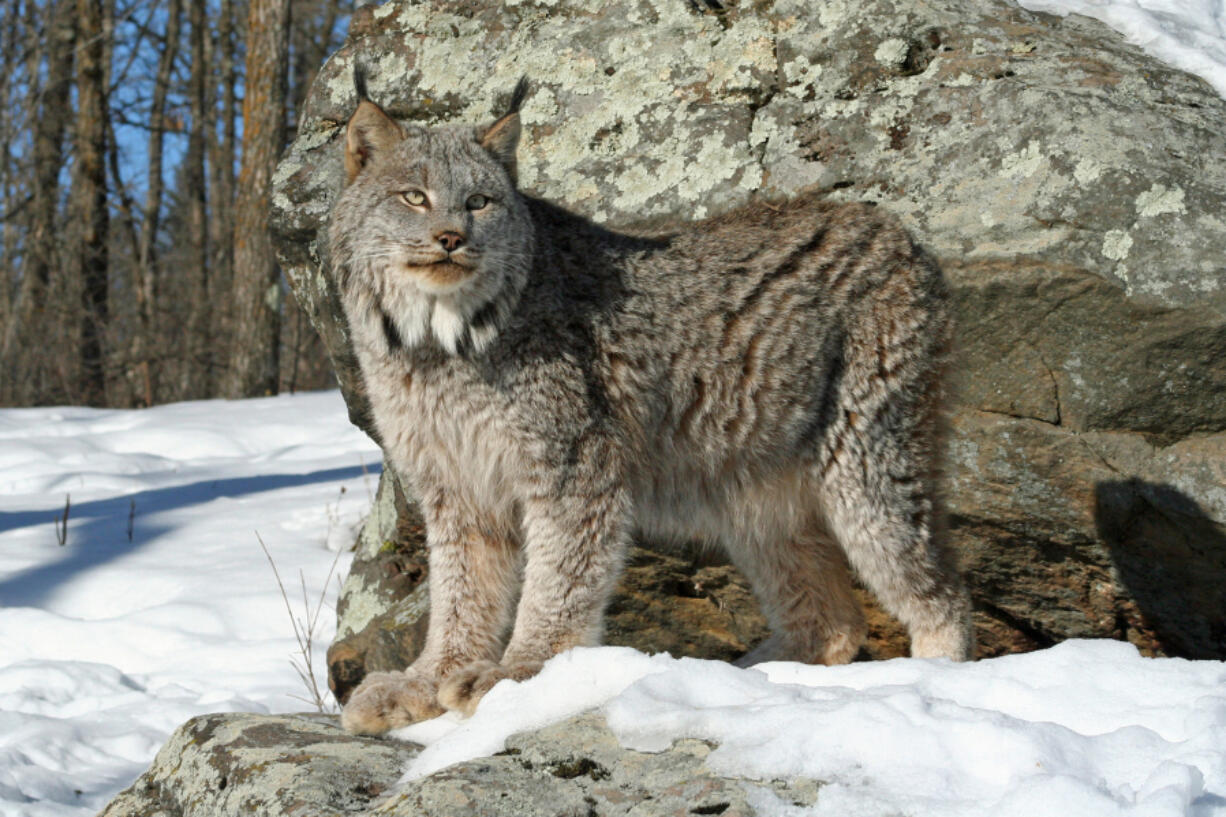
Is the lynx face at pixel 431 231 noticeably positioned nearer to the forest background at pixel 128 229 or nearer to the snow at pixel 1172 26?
the snow at pixel 1172 26

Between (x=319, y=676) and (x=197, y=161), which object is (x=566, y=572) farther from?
(x=197, y=161)

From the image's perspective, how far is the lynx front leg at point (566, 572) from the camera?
3.43 metres

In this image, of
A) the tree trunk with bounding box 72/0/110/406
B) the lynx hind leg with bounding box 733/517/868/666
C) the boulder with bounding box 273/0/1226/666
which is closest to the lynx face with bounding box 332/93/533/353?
the boulder with bounding box 273/0/1226/666

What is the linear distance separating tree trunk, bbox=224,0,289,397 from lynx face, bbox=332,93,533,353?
5.45 metres

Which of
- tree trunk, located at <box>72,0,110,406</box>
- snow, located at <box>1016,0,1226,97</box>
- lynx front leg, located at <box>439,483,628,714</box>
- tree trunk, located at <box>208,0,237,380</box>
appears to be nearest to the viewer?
lynx front leg, located at <box>439,483,628,714</box>

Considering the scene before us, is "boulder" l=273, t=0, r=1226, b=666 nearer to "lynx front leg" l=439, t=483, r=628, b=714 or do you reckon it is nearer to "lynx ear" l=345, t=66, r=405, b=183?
"lynx ear" l=345, t=66, r=405, b=183

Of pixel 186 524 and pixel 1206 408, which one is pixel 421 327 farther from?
pixel 186 524

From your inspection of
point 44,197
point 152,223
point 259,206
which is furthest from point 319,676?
point 152,223

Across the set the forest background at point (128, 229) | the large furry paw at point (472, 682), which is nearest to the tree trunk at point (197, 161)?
the forest background at point (128, 229)

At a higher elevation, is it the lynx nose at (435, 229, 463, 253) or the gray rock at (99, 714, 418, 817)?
the lynx nose at (435, 229, 463, 253)

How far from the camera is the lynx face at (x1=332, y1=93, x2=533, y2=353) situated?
332 cm

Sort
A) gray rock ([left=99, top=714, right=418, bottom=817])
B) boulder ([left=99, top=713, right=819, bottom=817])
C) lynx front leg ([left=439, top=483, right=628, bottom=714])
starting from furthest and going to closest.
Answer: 1. lynx front leg ([left=439, top=483, right=628, bottom=714])
2. gray rock ([left=99, top=714, right=418, bottom=817])
3. boulder ([left=99, top=713, right=819, bottom=817])

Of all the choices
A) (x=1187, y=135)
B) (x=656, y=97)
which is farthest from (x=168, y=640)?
(x=1187, y=135)

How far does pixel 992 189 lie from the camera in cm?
390
